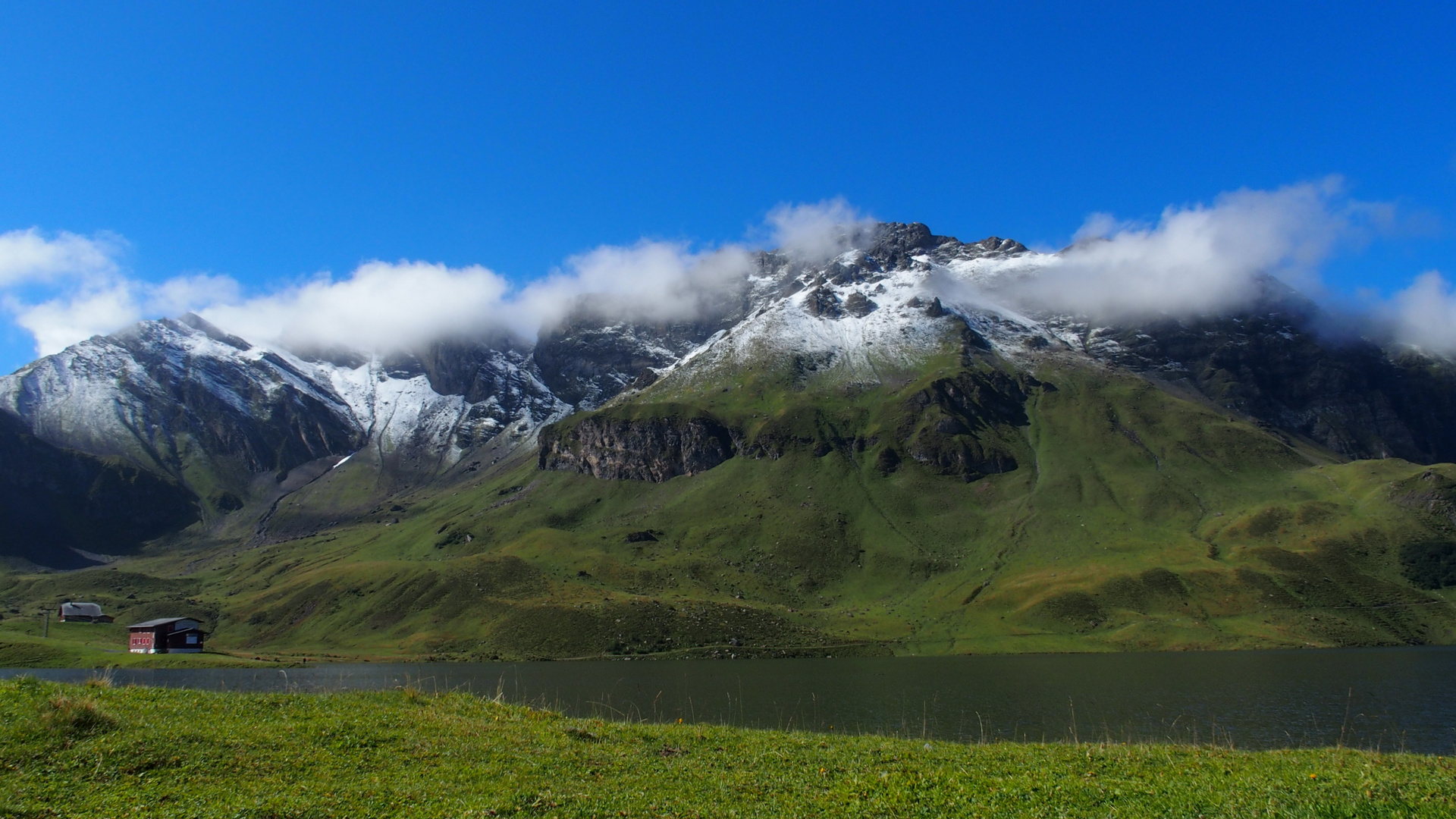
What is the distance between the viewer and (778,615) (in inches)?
7067

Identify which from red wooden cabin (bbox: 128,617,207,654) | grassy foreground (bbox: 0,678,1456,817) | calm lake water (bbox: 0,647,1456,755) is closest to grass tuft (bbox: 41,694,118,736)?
grassy foreground (bbox: 0,678,1456,817)

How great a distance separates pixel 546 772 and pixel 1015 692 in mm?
65150

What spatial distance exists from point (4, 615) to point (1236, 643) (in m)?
283

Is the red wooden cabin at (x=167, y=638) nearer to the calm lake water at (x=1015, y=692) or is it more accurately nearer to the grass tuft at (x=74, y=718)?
the calm lake water at (x=1015, y=692)

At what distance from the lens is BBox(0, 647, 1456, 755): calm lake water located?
4994 centimetres

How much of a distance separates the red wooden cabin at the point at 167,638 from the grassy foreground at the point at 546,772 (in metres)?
136

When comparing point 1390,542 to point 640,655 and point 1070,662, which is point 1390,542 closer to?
point 1070,662

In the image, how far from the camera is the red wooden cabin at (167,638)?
134m

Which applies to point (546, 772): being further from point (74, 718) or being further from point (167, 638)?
point (167, 638)

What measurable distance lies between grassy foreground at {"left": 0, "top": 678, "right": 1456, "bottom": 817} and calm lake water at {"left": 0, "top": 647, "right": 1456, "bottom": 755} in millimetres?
9295

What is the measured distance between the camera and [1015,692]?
74500mm

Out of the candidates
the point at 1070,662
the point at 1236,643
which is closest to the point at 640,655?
the point at 1070,662

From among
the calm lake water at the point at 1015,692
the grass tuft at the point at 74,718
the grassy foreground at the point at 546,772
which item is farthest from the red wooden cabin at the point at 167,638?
the grass tuft at the point at 74,718

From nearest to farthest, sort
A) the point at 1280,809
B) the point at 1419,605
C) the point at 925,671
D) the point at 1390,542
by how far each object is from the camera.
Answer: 1. the point at 1280,809
2. the point at 925,671
3. the point at 1419,605
4. the point at 1390,542
